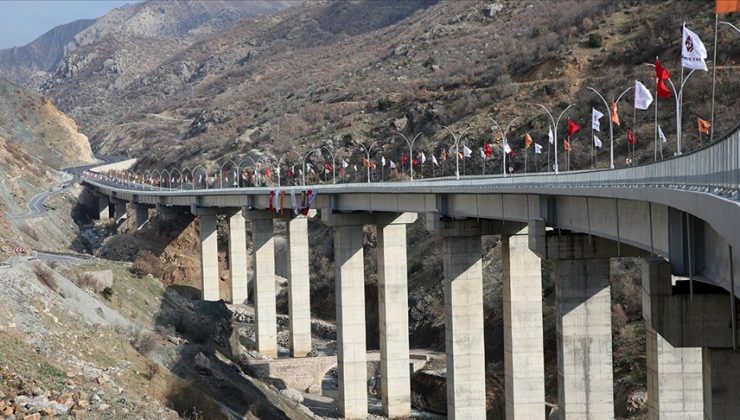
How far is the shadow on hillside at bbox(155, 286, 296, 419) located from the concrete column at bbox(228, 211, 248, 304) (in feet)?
53.1

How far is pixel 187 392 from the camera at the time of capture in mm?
36531

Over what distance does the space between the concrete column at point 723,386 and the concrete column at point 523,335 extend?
21785 mm

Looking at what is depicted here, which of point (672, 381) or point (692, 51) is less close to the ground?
point (692, 51)

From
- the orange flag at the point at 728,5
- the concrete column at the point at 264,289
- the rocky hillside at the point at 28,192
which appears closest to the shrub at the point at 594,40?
the concrete column at the point at 264,289

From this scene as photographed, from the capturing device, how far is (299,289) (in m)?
70.7

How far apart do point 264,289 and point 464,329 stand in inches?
1119

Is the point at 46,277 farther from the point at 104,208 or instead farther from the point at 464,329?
the point at 104,208

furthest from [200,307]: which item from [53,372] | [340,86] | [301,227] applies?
[340,86]

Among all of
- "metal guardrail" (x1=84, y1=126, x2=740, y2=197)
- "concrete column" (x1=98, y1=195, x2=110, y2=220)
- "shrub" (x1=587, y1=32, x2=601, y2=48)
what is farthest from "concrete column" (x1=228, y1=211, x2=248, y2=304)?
"concrete column" (x1=98, y1=195, x2=110, y2=220)

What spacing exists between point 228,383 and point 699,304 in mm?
27379

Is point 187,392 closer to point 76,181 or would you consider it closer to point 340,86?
point 76,181

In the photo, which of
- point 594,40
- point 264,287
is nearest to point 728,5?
point 264,287

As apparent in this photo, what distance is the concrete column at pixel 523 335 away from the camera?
42.4 meters

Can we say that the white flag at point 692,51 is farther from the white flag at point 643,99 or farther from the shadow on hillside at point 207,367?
the shadow on hillside at point 207,367
